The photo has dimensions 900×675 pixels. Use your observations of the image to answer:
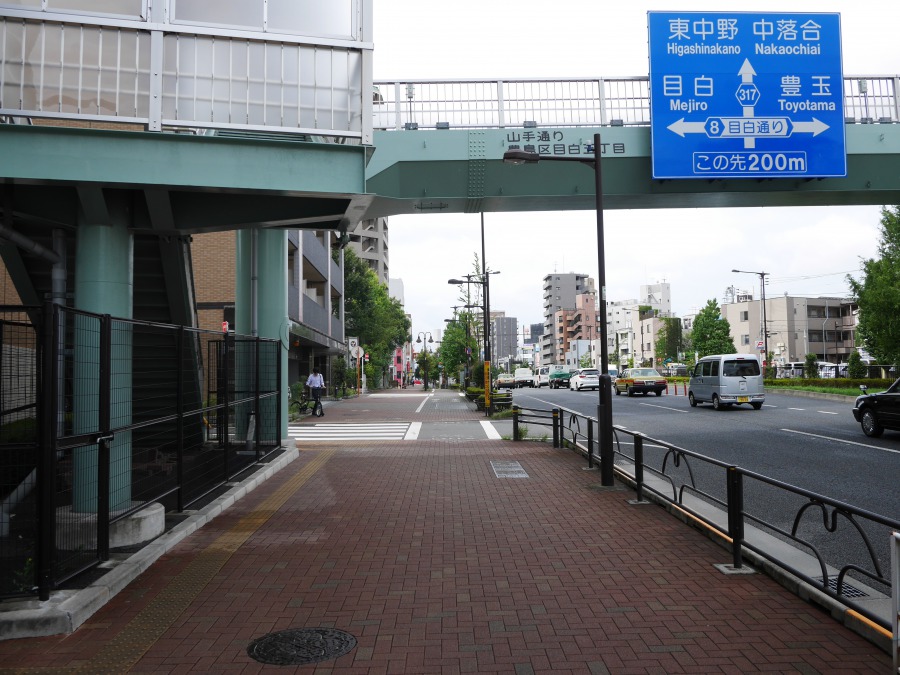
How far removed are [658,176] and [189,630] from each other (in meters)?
8.72

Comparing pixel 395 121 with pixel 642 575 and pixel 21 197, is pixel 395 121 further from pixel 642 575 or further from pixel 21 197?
pixel 642 575

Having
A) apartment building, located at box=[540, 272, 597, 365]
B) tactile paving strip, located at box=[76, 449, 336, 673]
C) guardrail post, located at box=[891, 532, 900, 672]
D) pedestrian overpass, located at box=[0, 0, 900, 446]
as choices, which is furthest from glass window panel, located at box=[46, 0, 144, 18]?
apartment building, located at box=[540, 272, 597, 365]

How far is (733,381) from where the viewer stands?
24.5 m

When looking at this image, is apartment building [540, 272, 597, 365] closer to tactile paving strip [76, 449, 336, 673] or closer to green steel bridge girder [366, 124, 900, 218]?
green steel bridge girder [366, 124, 900, 218]

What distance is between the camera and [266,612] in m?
4.94

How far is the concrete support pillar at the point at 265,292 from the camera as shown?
1393 cm

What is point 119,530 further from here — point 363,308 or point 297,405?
point 363,308

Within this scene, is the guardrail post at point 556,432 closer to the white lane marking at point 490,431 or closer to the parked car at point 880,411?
the white lane marking at point 490,431

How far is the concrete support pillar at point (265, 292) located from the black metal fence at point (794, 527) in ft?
25.4

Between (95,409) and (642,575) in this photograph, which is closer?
(642,575)

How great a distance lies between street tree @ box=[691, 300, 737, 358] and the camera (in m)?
65.2

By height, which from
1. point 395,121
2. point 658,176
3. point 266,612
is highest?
point 395,121

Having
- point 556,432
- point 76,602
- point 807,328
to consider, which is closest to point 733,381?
point 556,432

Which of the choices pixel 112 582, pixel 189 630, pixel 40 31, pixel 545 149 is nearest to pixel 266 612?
pixel 189 630
